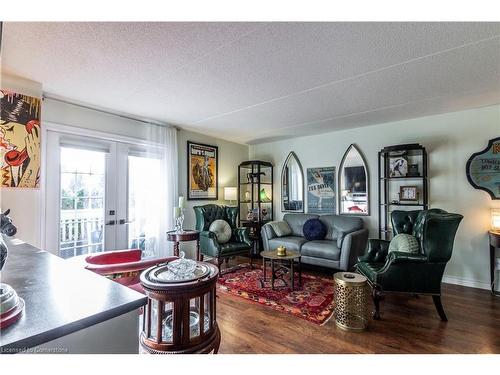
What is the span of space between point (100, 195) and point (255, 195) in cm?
290

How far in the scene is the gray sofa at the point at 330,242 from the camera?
3490 mm

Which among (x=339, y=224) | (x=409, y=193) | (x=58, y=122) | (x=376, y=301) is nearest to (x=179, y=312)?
(x=376, y=301)

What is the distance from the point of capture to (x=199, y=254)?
3861 mm

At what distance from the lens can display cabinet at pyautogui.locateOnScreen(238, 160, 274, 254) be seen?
492cm

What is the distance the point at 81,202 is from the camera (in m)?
A: 3.14

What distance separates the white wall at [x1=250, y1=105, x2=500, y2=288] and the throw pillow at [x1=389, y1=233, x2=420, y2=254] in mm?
1385

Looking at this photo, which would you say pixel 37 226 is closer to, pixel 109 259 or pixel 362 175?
pixel 109 259

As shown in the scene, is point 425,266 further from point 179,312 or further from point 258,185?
point 258,185

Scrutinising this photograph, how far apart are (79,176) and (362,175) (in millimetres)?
4222

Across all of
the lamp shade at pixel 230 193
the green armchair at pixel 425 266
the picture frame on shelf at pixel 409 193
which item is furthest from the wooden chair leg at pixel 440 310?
the lamp shade at pixel 230 193

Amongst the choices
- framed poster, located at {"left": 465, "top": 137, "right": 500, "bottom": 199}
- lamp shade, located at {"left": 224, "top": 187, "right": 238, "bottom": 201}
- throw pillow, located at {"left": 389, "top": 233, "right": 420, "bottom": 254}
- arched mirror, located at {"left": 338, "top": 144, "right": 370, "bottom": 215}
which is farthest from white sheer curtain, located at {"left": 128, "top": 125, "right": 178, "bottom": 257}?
framed poster, located at {"left": 465, "top": 137, "right": 500, "bottom": 199}

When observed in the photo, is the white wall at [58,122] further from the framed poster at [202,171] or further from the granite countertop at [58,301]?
the granite countertop at [58,301]

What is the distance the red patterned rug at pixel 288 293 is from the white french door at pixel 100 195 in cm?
139
